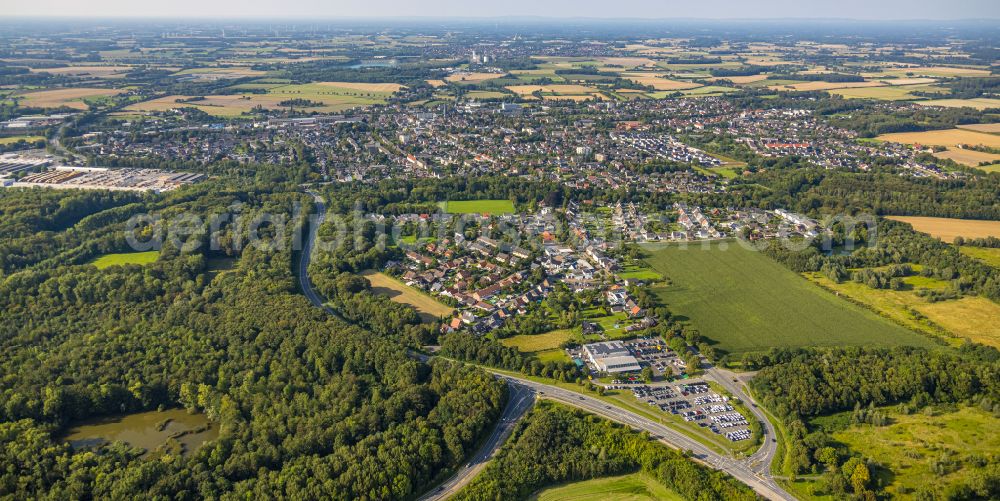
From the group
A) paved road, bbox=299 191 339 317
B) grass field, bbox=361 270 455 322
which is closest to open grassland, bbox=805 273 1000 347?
grass field, bbox=361 270 455 322

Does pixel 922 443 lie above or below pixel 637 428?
above

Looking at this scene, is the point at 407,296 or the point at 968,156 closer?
the point at 407,296

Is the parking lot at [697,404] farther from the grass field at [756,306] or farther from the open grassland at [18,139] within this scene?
the open grassland at [18,139]

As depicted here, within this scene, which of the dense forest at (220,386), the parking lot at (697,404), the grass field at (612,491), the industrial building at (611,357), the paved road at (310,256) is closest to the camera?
the dense forest at (220,386)

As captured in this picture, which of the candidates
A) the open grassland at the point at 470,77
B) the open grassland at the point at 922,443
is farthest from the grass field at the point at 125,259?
the open grassland at the point at 470,77

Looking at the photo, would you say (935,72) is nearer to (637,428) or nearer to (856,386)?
(856,386)

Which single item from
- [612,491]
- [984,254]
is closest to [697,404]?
[612,491]
